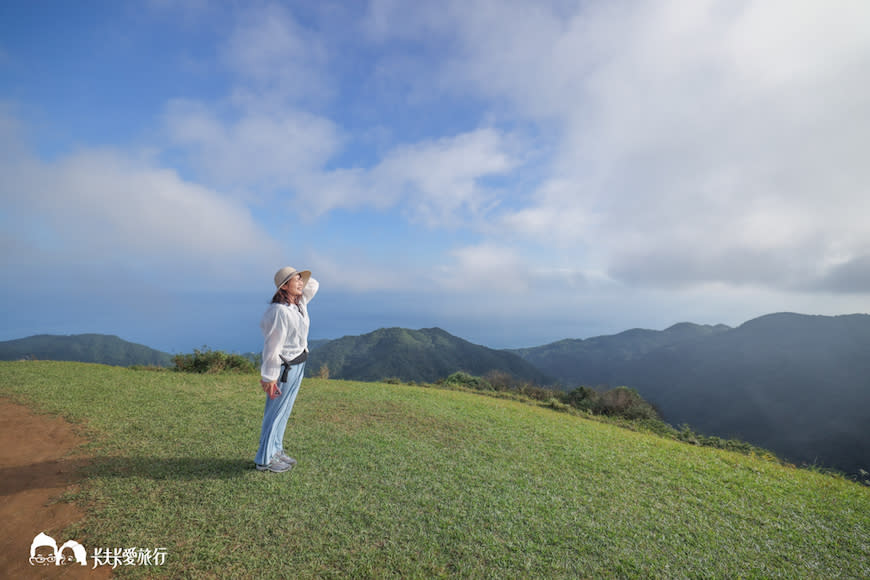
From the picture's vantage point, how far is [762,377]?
310 feet

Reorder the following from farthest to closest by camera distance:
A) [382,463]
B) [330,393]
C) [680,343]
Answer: [680,343] → [330,393] → [382,463]

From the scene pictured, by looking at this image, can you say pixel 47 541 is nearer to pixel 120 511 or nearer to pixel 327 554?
pixel 120 511

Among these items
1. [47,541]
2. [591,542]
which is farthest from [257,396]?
[591,542]

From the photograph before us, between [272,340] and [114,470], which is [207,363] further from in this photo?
[272,340]

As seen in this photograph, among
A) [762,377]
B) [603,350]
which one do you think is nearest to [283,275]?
[762,377]

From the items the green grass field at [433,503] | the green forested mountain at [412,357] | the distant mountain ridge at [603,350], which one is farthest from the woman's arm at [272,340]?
the distant mountain ridge at [603,350]

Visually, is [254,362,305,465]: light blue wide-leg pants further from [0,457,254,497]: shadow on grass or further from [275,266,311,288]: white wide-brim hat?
[275,266,311,288]: white wide-brim hat

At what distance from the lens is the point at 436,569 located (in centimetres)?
319

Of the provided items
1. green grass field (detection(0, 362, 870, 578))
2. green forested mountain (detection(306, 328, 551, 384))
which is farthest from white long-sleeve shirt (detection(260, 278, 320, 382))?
green forested mountain (detection(306, 328, 551, 384))

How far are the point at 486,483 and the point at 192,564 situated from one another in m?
3.52

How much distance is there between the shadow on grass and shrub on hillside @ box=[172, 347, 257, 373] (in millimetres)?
7679

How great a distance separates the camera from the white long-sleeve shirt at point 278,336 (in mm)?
4496

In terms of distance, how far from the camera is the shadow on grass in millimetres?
4229

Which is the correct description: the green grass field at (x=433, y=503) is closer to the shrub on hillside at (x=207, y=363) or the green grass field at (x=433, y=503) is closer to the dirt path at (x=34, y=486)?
the dirt path at (x=34, y=486)
